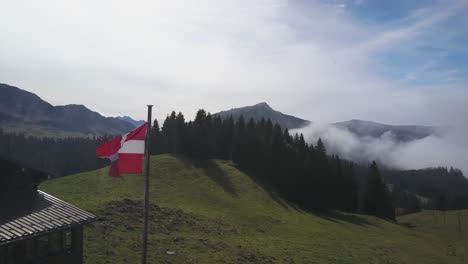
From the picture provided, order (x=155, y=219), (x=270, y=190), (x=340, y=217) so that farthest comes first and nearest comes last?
(x=270, y=190) < (x=340, y=217) < (x=155, y=219)

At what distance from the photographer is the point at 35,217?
20.1m

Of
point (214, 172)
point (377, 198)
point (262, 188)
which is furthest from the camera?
point (377, 198)

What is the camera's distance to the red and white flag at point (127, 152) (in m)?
20.1

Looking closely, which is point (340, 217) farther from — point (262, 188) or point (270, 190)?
point (262, 188)

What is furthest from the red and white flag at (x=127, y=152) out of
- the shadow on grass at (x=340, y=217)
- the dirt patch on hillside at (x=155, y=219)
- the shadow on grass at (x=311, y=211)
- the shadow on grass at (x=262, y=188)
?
the shadow on grass at (x=340, y=217)

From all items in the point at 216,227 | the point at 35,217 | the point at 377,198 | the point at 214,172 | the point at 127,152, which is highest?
the point at 127,152

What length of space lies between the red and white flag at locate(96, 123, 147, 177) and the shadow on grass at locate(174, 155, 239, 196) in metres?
55.8

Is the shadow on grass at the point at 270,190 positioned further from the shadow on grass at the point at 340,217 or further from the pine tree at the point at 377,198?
the pine tree at the point at 377,198

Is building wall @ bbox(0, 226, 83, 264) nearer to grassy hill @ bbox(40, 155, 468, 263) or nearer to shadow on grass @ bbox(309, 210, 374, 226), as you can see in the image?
grassy hill @ bbox(40, 155, 468, 263)

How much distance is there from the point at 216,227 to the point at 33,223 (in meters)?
32.7

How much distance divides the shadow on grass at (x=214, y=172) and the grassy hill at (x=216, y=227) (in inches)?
18.0

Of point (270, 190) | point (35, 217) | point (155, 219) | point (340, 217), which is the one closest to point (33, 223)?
point (35, 217)

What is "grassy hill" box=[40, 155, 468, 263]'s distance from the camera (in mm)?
37312

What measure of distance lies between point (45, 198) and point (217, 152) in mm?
92856
